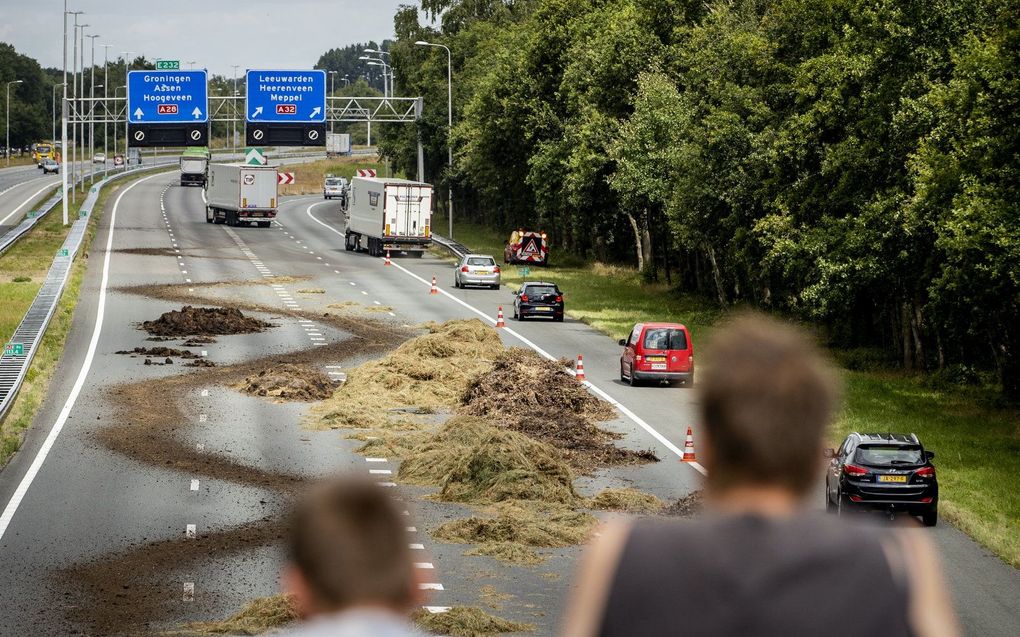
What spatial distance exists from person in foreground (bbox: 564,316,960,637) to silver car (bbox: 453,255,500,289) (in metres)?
63.8

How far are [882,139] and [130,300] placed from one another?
29.8 metres

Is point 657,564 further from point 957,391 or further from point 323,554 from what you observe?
point 957,391

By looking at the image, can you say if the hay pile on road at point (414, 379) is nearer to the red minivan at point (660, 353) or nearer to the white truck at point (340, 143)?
the red minivan at point (660, 353)

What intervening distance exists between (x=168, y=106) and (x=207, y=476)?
61572mm

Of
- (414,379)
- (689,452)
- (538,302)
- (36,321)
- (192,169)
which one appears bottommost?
(689,452)

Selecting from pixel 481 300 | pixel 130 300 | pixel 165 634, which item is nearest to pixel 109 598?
pixel 165 634

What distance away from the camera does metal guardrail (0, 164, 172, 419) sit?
118ft

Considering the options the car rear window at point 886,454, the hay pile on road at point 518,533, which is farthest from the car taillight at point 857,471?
the hay pile on road at point 518,533

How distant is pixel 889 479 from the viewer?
23.5m

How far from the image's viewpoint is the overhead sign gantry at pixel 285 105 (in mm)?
85375

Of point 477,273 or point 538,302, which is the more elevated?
point 477,273

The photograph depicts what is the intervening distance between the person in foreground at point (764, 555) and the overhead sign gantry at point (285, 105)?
83263 mm

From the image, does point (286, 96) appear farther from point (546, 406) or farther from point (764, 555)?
point (764, 555)

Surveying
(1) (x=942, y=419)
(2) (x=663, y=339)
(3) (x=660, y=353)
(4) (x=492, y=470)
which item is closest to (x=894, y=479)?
(4) (x=492, y=470)
